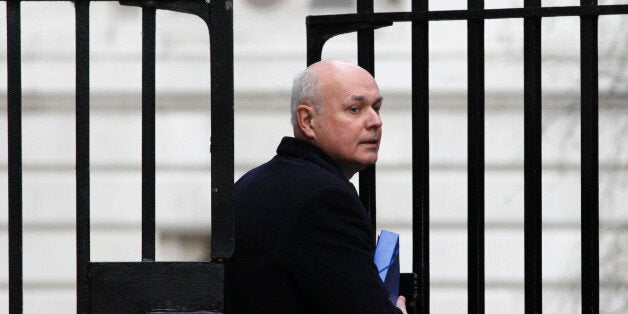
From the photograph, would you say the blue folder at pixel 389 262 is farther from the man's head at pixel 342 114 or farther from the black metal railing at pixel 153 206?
the black metal railing at pixel 153 206

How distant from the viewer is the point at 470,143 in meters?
3.23

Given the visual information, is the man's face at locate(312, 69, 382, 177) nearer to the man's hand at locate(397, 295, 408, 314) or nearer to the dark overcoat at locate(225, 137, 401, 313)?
the dark overcoat at locate(225, 137, 401, 313)

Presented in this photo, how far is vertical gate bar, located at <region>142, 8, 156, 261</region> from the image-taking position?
283cm

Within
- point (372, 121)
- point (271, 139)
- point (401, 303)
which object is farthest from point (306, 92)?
point (271, 139)

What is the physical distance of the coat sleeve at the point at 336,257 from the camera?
9.03 ft

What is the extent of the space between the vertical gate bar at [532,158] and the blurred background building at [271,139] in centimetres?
263

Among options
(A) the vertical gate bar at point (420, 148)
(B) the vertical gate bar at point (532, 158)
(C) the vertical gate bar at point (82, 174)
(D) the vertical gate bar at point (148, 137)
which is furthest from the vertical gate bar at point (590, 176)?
(C) the vertical gate bar at point (82, 174)

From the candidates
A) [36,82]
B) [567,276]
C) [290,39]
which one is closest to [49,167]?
[36,82]

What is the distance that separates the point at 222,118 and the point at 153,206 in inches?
9.8

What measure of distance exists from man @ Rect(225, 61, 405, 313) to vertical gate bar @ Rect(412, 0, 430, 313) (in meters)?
0.21

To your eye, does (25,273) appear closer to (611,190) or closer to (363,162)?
(611,190)

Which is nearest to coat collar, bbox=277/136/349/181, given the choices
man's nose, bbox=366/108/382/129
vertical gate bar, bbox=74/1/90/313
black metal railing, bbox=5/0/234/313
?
man's nose, bbox=366/108/382/129

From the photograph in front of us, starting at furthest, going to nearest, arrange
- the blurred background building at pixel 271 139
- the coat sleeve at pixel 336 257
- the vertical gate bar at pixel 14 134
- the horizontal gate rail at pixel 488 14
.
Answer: the blurred background building at pixel 271 139 < the horizontal gate rail at pixel 488 14 < the vertical gate bar at pixel 14 134 < the coat sleeve at pixel 336 257

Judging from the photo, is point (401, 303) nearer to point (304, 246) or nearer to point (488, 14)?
point (304, 246)
